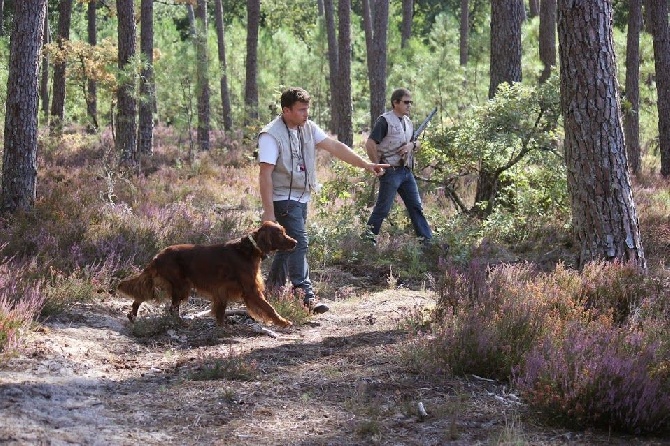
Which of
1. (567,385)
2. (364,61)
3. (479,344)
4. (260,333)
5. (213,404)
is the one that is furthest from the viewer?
(364,61)

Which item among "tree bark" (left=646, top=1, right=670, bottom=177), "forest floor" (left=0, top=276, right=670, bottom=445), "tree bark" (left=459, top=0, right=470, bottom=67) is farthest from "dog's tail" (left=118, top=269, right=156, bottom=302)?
"tree bark" (left=459, top=0, right=470, bottom=67)

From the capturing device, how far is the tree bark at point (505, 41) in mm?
12867

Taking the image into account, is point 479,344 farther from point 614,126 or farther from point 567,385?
point 614,126

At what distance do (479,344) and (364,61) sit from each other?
128 feet

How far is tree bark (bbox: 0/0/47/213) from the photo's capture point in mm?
9953

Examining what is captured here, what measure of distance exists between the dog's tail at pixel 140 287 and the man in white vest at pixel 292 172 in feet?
3.88

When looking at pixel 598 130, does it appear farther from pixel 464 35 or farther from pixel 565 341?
pixel 464 35

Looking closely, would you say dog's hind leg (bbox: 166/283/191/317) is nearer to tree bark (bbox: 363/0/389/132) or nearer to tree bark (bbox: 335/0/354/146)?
tree bark (bbox: 363/0/389/132)

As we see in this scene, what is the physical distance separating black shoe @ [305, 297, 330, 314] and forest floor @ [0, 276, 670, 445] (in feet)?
1.95

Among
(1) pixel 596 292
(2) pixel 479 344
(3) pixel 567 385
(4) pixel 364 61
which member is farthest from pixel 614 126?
(4) pixel 364 61

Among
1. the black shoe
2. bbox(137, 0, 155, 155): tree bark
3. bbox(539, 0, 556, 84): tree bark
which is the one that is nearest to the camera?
the black shoe

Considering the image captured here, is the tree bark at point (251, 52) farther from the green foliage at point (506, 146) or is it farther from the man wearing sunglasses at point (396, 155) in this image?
the man wearing sunglasses at point (396, 155)

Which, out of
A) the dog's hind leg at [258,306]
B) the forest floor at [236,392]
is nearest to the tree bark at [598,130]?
the forest floor at [236,392]

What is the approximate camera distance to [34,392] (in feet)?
15.6
